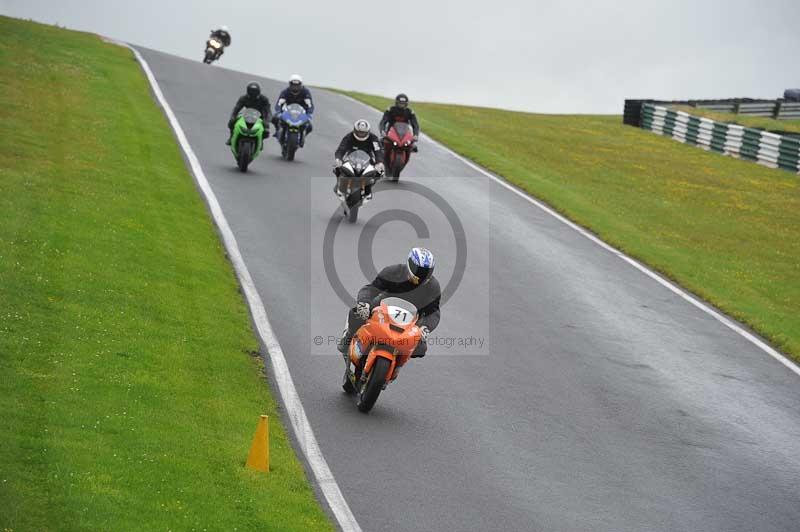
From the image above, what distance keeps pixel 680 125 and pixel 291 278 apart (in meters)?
32.5

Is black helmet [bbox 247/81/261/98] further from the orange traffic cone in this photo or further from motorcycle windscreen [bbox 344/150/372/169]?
the orange traffic cone

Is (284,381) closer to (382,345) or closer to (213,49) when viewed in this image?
(382,345)

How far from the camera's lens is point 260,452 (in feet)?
31.6

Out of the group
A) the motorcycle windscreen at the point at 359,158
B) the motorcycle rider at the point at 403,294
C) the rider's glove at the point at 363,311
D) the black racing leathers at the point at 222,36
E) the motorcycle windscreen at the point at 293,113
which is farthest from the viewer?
the black racing leathers at the point at 222,36

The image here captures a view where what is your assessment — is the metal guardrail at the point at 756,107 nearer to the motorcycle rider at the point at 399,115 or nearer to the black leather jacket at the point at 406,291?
the motorcycle rider at the point at 399,115

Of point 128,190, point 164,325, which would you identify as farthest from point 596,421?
point 128,190

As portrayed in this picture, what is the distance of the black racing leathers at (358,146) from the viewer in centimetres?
2234

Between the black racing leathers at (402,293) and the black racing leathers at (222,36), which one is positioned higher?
the black racing leathers at (222,36)

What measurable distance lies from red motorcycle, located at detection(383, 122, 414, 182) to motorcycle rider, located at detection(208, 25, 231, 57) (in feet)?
89.1

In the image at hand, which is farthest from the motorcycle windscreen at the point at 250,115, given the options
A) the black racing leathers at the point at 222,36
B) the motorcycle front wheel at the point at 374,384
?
the black racing leathers at the point at 222,36

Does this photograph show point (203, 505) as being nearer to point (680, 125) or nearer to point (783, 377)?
point (783, 377)

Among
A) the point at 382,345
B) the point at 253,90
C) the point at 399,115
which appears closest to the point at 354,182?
the point at 253,90

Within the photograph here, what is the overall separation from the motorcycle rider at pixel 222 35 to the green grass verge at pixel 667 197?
363 inches

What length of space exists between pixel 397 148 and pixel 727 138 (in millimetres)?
21424
